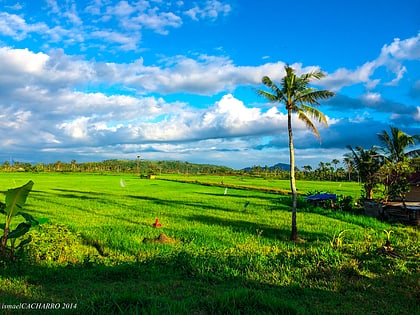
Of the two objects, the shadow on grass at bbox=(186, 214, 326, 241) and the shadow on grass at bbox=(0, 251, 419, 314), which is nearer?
the shadow on grass at bbox=(0, 251, 419, 314)

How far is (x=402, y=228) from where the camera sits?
54.5ft

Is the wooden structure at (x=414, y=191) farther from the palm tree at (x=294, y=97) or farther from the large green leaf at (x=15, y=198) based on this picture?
the large green leaf at (x=15, y=198)

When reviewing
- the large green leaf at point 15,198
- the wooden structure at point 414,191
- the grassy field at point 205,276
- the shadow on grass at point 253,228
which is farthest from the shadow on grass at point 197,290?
the wooden structure at point 414,191

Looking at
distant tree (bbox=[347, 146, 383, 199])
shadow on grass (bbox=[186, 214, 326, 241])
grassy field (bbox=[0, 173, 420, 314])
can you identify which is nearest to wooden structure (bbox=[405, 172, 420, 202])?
distant tree (bbox=[347, 146, 383, 199])

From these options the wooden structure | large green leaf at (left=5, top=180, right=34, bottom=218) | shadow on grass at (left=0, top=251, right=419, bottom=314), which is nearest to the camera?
shadow on grass at (left=0, top=251, right=419, bottom=314)

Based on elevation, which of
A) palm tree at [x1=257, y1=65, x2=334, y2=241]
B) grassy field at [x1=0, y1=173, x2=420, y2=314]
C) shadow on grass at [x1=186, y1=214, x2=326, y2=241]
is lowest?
shadow on grass at [x1=186, y1=214, x2=326, y2=241]

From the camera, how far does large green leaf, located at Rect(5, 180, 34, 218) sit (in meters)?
8.52

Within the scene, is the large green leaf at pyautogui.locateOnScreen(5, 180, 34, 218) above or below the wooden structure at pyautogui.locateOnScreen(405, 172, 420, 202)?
above

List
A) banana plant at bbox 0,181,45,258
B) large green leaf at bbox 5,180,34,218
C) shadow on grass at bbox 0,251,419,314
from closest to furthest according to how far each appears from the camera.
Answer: shadow on grass at bbox 0,251,419,314 → banana plant at bbox 0,181,45,258 → large green leaf at bbox 5,180,34,218

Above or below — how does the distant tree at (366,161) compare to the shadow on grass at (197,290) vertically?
above

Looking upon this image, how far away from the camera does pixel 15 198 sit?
860 cm

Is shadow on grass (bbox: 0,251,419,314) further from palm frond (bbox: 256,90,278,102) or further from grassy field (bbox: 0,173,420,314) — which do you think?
palm frond (bbox: 256,90,278,102)

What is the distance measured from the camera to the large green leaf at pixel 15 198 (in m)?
8.52

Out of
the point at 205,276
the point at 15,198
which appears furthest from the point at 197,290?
the point at 15,198
